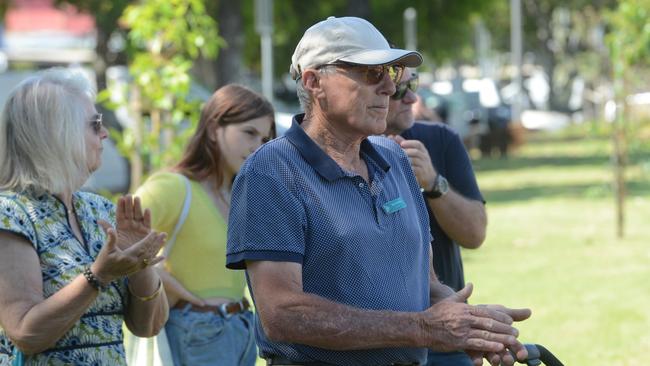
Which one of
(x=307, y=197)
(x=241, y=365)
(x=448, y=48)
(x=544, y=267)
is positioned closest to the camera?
(x=307, y=197)

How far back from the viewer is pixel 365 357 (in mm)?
3699

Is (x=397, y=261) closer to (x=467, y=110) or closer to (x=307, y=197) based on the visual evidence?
(x=307, y=197)

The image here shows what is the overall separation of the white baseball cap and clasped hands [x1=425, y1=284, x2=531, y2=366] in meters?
0.71

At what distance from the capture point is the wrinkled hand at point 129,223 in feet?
13.5

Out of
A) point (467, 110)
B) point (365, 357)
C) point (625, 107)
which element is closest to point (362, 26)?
point (365, 357)

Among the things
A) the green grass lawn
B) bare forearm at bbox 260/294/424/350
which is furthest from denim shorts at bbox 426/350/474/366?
the green grass lawn

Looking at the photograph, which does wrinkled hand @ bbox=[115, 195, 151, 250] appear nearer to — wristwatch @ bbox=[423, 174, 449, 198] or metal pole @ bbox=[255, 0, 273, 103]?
wristwatch @ bbox=[423, 174, 449, 198]

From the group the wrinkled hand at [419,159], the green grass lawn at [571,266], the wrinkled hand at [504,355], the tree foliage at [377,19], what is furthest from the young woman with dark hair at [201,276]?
the tree foliage at [377,19]

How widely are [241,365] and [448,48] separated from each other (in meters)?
38.9

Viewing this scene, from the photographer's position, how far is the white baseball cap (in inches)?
145

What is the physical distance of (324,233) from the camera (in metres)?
3.60

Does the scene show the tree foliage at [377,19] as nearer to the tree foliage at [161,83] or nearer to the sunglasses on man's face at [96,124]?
the tree foliage at [161,83]

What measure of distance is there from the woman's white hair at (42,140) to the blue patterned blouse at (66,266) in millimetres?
66

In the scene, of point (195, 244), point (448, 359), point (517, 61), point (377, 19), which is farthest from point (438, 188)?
point (517, 61)
